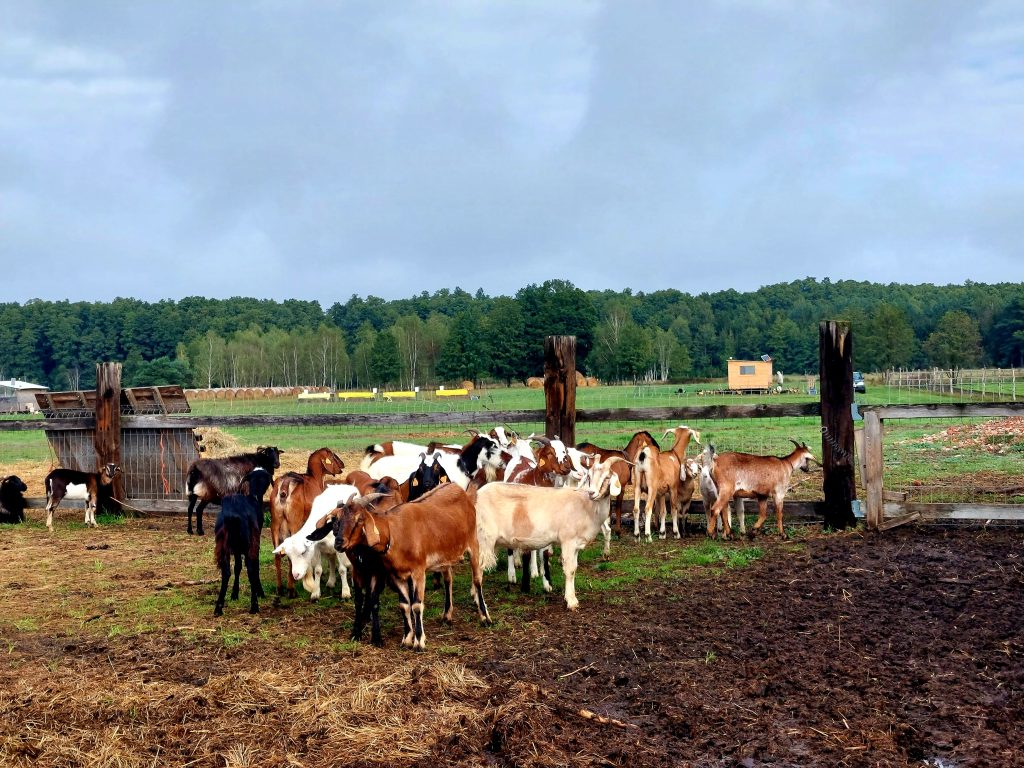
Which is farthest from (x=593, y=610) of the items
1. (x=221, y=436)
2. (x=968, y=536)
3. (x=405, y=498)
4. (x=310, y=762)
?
(x=221, y=436)

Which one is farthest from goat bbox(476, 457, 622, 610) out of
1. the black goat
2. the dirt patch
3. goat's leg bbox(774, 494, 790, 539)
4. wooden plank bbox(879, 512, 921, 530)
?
the dirt patch

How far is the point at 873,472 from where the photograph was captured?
11133 mm

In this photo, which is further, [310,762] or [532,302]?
[532,302]

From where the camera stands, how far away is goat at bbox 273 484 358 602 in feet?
27.9

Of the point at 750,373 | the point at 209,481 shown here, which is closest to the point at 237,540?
the point at 209,481

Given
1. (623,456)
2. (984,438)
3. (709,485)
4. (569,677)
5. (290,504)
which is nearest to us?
(569,677)

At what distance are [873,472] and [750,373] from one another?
66.4 m

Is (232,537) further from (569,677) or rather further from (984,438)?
(984,438)

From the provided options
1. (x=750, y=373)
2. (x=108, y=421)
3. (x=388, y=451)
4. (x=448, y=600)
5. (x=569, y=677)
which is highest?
(x=750, y=373)

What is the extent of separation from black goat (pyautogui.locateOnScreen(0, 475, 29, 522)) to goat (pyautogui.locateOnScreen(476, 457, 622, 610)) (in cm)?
997

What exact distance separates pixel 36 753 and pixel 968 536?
9977 millimetres

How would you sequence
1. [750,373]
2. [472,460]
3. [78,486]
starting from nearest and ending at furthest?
[472,460]
[78,486]
[750,373]

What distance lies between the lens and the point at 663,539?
39.1 ft

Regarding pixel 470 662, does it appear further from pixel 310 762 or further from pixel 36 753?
pixel 36 753
